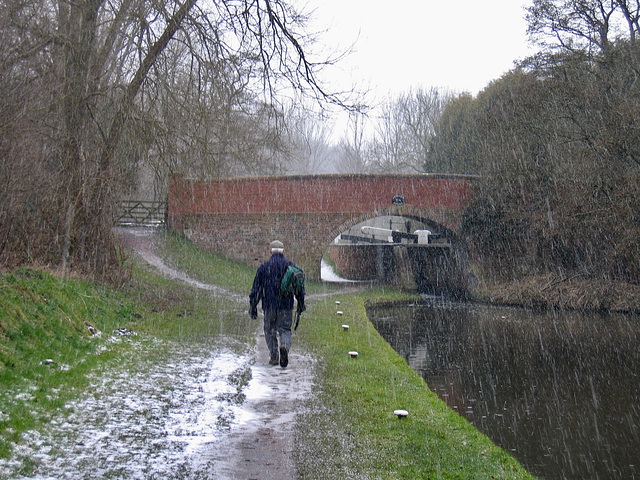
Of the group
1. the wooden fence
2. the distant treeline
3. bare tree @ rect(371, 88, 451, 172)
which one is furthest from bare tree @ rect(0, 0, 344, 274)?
bare tree @ rect(371, 88, 451, 172)

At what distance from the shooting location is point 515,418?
826cm

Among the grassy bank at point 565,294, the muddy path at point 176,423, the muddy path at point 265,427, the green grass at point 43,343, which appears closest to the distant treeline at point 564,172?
the grassy bank at point 565,294

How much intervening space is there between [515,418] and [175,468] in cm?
530

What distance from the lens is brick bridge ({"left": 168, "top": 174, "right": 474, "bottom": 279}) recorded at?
25.6 metres

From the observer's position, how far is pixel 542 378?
10.7m

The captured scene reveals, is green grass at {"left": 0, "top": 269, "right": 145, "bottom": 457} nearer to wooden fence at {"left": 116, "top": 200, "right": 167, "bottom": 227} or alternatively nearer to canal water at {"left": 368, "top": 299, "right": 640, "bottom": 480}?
canal water at {"left": 368, "top": 299, "right": 640, "bottom": 480}

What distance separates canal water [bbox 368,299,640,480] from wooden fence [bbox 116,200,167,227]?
12.4m

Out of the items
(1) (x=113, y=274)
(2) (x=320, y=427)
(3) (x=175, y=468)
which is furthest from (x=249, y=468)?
(1) (x=113, y=274)

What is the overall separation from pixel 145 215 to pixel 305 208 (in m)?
7.46

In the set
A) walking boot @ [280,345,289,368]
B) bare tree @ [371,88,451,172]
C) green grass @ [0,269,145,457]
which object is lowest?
walking boot @ [280,345,289,368]

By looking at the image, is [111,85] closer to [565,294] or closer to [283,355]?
[283,355]

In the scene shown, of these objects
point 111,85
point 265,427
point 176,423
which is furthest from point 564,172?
point 176,423

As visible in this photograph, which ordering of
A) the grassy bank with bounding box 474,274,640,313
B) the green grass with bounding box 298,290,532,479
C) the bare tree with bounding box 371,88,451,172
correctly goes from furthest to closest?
the bare tree with bounding box 371,88,451,172 → the grassy bank with bounding box 474,274,640,313 → the green grass with bounding box 298,290,532,479

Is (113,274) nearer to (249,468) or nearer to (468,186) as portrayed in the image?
(249,468)
